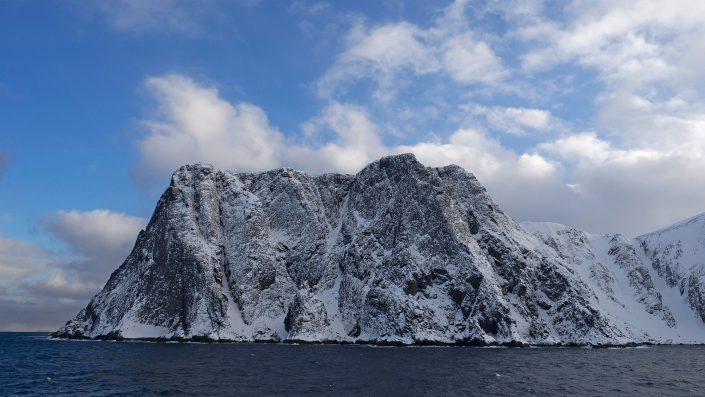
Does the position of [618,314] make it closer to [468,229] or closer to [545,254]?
[545,254]

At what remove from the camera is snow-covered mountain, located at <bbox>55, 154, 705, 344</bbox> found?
142250 millimetres

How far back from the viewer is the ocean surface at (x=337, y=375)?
57.7 m

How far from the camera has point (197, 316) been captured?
144m

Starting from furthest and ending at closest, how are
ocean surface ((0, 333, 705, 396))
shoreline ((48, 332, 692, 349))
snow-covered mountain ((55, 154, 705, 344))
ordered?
snow-covered mountain ((55, 154, 705, 344)) → shoreline ((48, 332, 692, 349)) → ocean surface ((0, 333, 705, 396))

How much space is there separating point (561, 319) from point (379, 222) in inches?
2377

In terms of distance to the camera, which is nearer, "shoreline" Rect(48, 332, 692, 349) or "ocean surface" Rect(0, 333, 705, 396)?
"ocean surface" Rect(0, 333, 705, 396)

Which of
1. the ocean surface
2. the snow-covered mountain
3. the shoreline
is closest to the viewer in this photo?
the ocean surface

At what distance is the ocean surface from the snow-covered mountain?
138 feet

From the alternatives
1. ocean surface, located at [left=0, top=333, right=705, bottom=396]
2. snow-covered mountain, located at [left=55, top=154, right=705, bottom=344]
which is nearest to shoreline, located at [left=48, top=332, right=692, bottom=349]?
snow-covered mountain, located at [left=55, top=154, right=705, bottom=344]

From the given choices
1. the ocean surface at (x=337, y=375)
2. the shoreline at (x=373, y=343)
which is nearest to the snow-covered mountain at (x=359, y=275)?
the shoreline at (x=373, y=343)

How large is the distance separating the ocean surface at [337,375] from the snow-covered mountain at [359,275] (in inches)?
1655

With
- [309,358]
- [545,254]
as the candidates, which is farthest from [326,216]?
[309,358]

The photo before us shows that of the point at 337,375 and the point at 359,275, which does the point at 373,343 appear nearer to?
the point at 359,275

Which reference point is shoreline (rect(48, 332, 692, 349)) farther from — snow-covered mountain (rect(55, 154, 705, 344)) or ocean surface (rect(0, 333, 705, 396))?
ocean surface (rect(0, 333, 705, 396))
